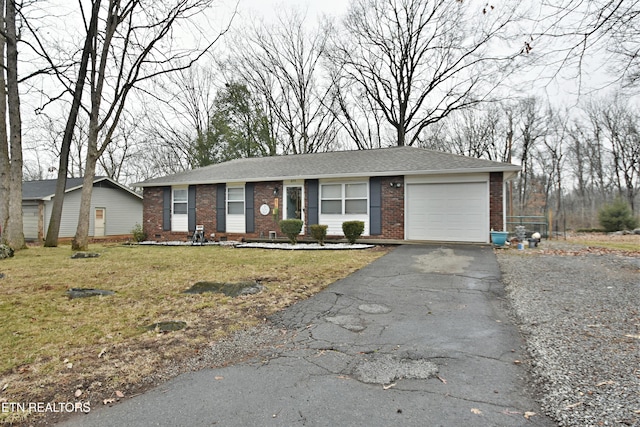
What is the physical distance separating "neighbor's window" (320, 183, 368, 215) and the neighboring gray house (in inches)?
574

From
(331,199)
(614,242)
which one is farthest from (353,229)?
(614,242)

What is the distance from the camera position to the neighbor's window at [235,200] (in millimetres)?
14188

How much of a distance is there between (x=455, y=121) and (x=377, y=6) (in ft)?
35.3

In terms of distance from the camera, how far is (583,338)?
3.22m

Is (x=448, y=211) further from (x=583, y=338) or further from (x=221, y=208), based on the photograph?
Answer: (x=221, y=208)

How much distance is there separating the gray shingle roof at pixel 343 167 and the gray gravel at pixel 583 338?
5090 millimetres

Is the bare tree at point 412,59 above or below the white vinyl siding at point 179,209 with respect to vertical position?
above

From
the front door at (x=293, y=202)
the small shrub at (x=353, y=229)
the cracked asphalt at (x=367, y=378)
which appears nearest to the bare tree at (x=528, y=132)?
the small shrub at (x=353, y=229)

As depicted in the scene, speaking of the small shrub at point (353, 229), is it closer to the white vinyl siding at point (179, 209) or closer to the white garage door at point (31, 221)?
the white vinyl siding at point (179, 209)

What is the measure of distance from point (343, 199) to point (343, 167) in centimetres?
132

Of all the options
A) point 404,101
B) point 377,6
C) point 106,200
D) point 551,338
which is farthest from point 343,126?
point 551,338

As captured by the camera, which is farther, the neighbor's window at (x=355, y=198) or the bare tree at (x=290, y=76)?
the bare tree at (x=290, y=76)

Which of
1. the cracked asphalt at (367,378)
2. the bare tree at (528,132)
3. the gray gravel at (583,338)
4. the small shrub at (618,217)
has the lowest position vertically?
the cracked asphalt at (367,378)

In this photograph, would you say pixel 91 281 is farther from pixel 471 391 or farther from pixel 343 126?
pixel 343 126
